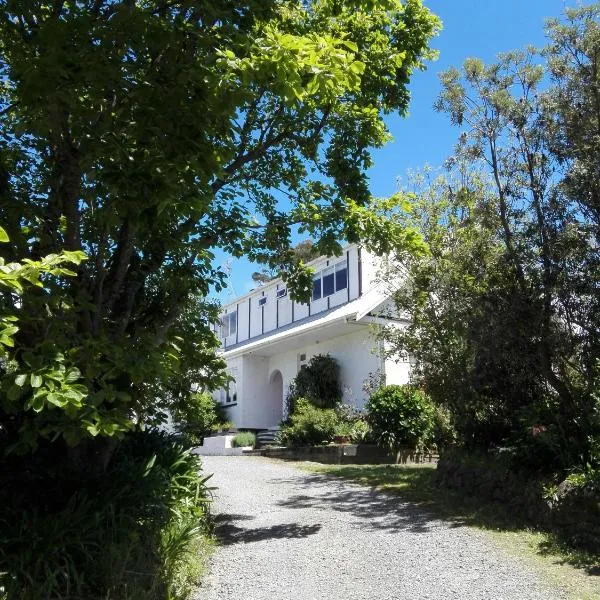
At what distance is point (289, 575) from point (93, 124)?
473cm

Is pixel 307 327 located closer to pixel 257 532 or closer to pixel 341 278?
pixel 341 278

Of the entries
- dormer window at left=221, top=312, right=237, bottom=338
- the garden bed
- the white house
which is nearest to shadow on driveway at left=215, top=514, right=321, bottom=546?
the white house

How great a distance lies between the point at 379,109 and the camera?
356 inches

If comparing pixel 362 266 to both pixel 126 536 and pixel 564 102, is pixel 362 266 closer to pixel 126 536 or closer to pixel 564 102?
pixel 564 102

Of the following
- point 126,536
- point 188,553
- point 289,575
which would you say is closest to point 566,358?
point 289,575

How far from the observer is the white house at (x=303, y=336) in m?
20.3

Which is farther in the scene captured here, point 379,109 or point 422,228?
point 422,228

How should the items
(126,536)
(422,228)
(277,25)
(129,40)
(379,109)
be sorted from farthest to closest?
(422,228) → (379,109) → (277,25) → (126,536) → (129,40)

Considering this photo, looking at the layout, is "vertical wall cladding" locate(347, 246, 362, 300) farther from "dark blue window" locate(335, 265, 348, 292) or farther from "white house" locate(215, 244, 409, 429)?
"dark blue window" locate(335, 265, 348, 292)

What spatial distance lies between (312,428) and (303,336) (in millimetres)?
5059

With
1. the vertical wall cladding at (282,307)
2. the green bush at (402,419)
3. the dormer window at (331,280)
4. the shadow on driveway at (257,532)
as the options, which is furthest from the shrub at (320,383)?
the shadow on driveway at (257,532)

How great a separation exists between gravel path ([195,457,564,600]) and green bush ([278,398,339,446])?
308 inches

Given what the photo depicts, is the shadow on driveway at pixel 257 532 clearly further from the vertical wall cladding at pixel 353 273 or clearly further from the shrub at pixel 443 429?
the vertical wall cladding at pixel 353 273

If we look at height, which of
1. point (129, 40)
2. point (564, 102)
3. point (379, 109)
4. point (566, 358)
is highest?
point (564, 102)
